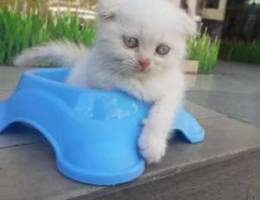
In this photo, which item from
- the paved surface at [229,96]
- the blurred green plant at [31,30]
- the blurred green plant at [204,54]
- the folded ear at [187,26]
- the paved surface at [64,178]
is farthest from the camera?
the blurred green plant at [204,54]

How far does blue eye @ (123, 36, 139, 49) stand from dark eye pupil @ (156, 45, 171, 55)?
46 mm

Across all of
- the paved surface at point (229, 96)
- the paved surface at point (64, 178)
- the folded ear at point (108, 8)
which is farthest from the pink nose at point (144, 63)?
the paved surface at point (229, 96)

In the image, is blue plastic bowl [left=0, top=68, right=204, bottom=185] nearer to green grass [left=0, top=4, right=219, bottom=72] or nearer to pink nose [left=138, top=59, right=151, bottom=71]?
pink nose [left=138, top=59, right=151, bottom=71]

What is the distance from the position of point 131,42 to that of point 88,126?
179 millimetres

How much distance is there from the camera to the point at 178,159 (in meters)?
0.96

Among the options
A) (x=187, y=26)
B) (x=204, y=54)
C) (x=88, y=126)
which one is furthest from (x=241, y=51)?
(x=88, y=126)

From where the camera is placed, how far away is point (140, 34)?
0.79m

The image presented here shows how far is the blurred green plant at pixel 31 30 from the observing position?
2.13 metres

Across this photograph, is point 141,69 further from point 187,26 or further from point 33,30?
point 33,30

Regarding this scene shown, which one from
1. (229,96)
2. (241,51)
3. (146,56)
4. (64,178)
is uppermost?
(146,56)

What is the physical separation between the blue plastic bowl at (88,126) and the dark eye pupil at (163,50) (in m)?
0.12

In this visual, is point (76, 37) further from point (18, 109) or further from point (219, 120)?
point (18, 109)

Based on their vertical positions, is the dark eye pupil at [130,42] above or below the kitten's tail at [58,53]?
above

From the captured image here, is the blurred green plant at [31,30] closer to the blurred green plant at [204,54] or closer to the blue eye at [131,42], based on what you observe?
the blurred green plant at [204,54]
